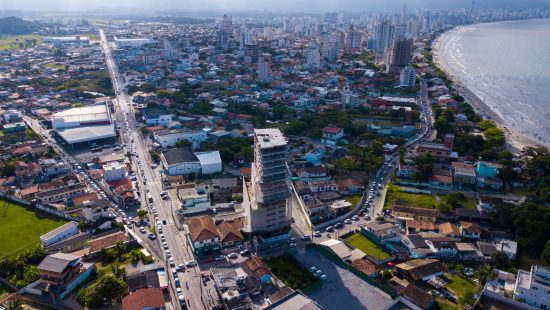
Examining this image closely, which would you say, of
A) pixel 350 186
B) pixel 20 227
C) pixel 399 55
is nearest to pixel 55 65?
pixel 20 227

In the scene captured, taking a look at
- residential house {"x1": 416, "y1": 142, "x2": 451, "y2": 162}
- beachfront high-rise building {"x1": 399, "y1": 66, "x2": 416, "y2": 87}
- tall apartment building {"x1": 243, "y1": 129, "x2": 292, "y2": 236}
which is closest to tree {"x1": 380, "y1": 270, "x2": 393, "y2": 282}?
tall apartment building {"x1": 243, "y1": 129, "x2": 292, "y2": 236}

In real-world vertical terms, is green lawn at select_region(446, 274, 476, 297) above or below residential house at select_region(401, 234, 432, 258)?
below

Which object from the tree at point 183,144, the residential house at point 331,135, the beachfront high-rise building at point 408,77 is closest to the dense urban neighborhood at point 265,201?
the residential house at point 331,135

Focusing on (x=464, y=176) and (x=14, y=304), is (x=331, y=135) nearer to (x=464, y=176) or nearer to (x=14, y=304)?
(x=464, y=176)

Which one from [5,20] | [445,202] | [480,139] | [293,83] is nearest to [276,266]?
[445,202]

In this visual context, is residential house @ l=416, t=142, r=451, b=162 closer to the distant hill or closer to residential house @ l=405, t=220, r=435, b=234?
residential house @ l=405, t=220, r=435, b=234

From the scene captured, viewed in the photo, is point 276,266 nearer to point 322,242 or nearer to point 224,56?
point 322,242
